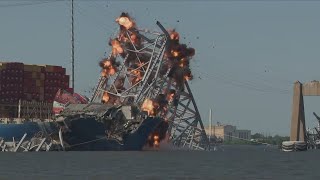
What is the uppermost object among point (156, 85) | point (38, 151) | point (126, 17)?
point (126, 17)

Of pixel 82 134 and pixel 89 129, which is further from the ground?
pixel 89 129

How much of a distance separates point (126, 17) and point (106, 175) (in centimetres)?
9222

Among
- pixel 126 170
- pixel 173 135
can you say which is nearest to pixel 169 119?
pixel 173 135

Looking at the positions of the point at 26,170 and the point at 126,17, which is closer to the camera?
the point at 26,170

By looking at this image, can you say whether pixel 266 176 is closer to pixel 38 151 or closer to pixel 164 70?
pixel 38 151

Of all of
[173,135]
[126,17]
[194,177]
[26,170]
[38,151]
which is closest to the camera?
[194,177]

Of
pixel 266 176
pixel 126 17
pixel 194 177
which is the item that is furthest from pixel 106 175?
pixel 126 17

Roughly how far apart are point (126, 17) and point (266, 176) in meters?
91.3

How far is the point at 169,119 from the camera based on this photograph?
180375 millimetres

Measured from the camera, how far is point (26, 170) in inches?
3543

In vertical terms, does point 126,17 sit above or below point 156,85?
above

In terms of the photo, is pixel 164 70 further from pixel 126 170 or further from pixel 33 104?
pixel 126 170

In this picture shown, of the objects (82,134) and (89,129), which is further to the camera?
(82,134)

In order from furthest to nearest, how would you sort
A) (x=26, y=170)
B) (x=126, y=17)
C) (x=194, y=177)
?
(x=126, y=17)
(x=26, y=170)
(x=194, y=177)
